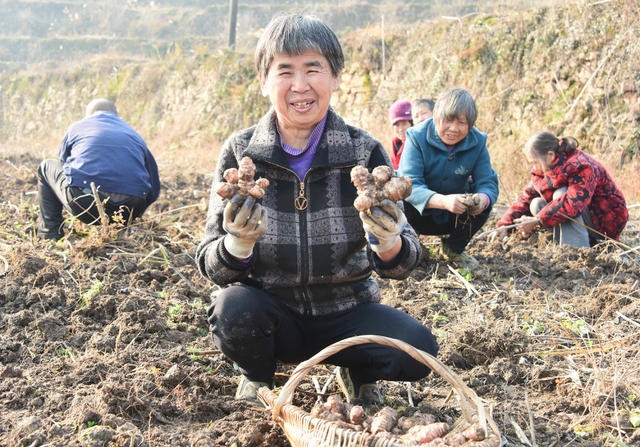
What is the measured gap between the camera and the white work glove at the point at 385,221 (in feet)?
5.31

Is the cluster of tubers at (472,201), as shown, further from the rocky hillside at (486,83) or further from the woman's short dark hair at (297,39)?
the rocky hillside at (486,83)

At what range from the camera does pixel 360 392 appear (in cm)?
201

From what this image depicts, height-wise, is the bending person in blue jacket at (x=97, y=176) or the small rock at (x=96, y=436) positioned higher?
the bending person in blue jacket at (x=97, y=176)

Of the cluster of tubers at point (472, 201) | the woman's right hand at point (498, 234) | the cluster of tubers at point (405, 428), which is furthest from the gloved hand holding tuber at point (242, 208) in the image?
the woman's right hand at point (498, 234)

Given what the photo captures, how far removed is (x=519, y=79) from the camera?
7613 mm

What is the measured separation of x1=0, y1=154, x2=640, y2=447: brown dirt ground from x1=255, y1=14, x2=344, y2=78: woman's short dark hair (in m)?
1.24

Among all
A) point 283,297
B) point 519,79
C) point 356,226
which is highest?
point 519,79

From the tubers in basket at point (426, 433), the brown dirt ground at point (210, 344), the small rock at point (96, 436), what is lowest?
the brown dirt ground at point (210, 344)

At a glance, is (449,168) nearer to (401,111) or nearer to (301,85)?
(401,111)

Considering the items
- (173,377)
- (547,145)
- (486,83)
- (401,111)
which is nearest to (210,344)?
(173,377)

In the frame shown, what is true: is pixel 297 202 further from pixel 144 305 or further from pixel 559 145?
pixel 559 145

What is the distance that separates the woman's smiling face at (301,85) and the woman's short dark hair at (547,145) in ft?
8.13

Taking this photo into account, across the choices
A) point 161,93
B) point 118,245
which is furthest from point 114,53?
point 118,245

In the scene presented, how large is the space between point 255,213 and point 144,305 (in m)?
1.44
